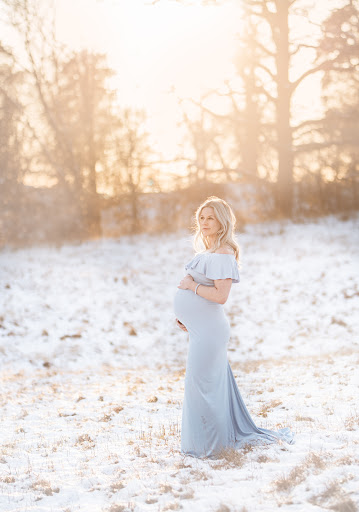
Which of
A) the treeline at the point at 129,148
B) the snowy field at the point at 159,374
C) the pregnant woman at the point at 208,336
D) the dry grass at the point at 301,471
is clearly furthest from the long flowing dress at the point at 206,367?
the treeline at the point at 129,148

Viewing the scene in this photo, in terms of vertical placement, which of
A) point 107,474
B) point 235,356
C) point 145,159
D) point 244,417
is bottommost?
point 235,356

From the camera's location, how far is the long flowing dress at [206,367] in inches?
173

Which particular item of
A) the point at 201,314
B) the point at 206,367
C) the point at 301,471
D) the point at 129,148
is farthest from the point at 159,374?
the point at 129,148

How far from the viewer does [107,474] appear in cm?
433

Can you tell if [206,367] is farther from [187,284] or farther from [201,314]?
[187,284]

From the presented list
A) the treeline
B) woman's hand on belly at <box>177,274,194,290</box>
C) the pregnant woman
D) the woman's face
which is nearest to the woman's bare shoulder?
the pregnant woman

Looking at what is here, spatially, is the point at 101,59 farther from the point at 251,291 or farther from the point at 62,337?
the point at 62,337

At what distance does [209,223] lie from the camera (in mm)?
4434

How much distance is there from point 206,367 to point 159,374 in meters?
5.42

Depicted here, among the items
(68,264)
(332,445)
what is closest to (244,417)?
(332,445)

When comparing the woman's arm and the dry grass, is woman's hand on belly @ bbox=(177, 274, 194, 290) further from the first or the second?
the dry grass

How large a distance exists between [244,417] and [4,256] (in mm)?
14304

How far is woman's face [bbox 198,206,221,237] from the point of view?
14.5 feet

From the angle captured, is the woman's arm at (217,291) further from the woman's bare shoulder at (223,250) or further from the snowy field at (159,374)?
the snowy field at (159,374)
